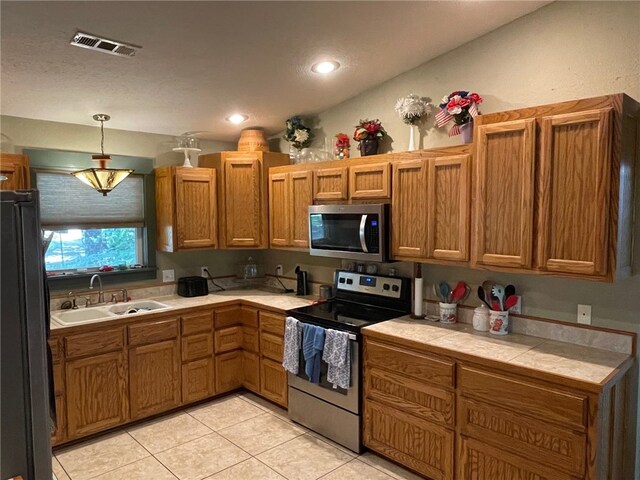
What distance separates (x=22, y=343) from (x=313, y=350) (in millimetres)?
2066

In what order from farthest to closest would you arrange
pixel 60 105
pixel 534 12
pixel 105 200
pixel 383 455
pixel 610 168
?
pixel 105 200
pixel 60 105
pixel 383 455
pixel 534 12
pixel 610 168

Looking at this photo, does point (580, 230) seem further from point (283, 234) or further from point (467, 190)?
point (283, 234)

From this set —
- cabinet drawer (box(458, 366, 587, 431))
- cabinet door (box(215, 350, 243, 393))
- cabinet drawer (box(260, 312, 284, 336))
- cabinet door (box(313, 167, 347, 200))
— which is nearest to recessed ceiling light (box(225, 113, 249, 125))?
cabinet door (box(313, 167, 347, 200))

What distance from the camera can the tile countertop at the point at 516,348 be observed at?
213 cm

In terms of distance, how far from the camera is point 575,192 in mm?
2186

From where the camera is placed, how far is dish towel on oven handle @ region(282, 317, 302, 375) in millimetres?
3291

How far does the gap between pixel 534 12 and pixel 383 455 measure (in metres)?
2.94

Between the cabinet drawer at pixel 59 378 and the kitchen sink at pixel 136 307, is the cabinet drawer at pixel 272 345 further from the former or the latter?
the cabinet drawer at pixel 59 378

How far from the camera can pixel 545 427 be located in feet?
6.97

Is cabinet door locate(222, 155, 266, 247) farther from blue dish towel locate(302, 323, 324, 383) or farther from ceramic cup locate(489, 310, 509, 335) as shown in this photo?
ceramic cup locate(489, 310, 509, 335)

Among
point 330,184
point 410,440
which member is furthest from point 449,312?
point 330,184

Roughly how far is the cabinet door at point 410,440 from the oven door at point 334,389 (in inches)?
4.5

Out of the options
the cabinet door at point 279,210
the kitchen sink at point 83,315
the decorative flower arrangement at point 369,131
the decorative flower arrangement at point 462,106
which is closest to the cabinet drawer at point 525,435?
the decorative flower arrangement at point 462,106

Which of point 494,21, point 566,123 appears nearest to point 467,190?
point 566,123
